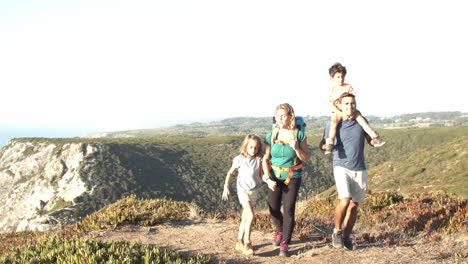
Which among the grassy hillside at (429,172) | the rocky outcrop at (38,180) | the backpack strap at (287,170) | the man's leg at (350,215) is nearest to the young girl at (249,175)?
the backpack strap at (287,170)

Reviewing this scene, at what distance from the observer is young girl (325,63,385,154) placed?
654 centimetres

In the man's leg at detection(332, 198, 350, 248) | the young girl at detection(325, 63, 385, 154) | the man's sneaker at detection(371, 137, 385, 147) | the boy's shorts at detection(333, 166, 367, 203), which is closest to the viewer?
the man's sneaker at detection(371, 137, 385, 147)

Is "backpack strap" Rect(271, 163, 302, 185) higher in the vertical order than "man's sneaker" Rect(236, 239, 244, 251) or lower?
higher

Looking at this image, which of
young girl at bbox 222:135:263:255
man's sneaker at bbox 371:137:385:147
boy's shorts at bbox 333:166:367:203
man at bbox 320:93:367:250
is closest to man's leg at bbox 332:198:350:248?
man at bbox 320:93:367:250

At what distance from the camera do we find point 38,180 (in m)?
72.8

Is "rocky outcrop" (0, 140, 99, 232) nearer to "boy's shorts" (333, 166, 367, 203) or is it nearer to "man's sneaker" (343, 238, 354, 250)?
"man's sneaker" (343, 238, 354, 250)

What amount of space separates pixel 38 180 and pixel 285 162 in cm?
7591

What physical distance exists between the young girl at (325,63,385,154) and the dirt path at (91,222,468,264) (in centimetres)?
189

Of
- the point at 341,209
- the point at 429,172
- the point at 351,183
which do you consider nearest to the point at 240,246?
Answer: the point at 341,209

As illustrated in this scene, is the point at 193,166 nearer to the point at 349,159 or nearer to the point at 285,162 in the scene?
the point at 285,162

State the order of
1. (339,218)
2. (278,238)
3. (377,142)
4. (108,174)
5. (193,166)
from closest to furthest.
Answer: (377,142) → (339,218) → (278,238) → (108,174) → (193,166)

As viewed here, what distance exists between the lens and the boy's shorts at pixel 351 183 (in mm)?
6672

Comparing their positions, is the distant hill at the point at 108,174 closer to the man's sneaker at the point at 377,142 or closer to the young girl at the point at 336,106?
the young girl at the point at 336,106

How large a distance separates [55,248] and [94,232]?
7.09ft
